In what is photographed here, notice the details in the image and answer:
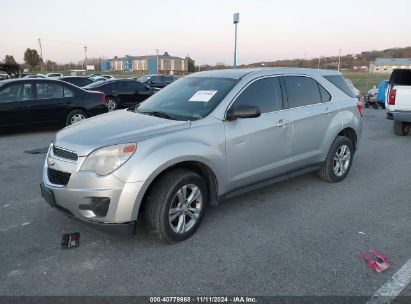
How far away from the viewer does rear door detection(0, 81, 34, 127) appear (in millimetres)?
8727

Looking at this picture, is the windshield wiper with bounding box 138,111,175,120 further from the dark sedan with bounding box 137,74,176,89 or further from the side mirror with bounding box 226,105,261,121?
the dark sedan with bounding box 137,74,176,89

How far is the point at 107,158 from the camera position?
316 cm

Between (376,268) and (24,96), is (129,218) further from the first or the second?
(24,96)

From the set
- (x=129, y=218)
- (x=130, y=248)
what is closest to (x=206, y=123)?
(x=129, y=218)

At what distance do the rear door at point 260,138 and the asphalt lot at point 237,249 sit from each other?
0.53m

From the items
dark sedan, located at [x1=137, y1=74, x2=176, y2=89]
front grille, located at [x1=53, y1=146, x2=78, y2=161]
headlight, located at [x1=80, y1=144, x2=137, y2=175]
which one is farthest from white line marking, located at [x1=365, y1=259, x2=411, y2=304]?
dark sedan, located at [x1=137, y1=74, x2=176, y2=89]

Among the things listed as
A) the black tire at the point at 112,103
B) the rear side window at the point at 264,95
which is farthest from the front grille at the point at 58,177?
the black tire at the point at 112,103

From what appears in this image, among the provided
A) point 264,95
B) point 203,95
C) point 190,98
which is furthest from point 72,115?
point 264,95

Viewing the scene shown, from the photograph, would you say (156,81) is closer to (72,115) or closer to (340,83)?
(72,115)

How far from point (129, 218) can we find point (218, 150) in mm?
1161

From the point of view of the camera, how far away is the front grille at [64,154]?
328 centimetres

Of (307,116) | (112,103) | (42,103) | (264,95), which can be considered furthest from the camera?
(112,103)

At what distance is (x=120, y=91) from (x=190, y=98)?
10.9 metres

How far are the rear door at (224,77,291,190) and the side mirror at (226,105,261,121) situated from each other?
8 centimetres
